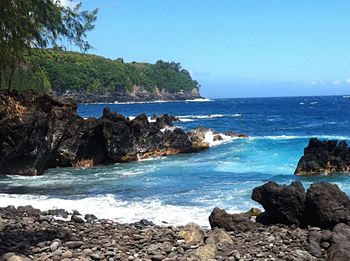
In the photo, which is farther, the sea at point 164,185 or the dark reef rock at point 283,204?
the sea at point 164,185

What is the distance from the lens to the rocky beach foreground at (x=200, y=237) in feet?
29.1

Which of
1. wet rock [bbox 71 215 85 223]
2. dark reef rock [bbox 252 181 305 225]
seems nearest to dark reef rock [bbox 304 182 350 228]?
dark reef rock [bbox 252 181 305 225]

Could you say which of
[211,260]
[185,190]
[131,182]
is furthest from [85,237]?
[131,182]

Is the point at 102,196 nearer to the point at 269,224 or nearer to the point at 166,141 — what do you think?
the point at 269,224

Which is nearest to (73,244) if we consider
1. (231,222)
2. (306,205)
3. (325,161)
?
(231,222)

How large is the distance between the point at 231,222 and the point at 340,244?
2.88 m

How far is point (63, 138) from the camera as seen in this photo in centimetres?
2745

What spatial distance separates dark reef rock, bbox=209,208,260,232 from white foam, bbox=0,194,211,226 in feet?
3.57

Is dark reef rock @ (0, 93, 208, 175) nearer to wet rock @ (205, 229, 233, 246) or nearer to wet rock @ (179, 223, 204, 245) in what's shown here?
wet rock @ (179, 223, 204, 245)

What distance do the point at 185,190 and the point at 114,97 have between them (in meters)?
168

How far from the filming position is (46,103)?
90.8 ft

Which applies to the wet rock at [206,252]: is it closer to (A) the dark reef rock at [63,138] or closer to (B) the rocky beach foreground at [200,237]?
(B) the rocky beach foreground at [200,237]

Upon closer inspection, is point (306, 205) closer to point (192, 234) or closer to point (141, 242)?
point (192, 234)

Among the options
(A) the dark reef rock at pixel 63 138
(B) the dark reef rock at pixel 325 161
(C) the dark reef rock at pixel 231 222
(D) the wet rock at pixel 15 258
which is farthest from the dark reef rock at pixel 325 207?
(A) the dark reef rock at pixel 63 138
